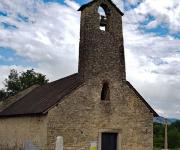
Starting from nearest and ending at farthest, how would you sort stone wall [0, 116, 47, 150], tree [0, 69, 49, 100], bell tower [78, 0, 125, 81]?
stone wall [0, 116, 47, 150], bell tower [78, 0, 125, 81], tree [0, 69, 49, 100]

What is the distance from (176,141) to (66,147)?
33608mm

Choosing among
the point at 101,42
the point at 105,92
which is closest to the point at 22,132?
the point at 105,92

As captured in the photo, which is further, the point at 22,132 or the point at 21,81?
the point at 21,81

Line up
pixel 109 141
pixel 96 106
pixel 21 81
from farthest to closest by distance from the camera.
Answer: pixel 21 81 < pixel 109 141 < pixel 96 106

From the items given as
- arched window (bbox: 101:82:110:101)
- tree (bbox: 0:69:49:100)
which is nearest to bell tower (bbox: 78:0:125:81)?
arched window (bbox: 101:82:110:101)

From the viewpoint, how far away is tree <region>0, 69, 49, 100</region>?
47.1 meters

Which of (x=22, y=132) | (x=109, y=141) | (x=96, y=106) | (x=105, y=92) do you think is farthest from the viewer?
(x=22, y=132)

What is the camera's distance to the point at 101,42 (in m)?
24.3

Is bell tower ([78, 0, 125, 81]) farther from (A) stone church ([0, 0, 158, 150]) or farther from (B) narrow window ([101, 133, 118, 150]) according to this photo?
(B) narrow window ([101, 133, 118, 150])

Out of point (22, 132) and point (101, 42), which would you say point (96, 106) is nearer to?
point (101, 42)

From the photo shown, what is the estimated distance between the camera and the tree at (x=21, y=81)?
154ft

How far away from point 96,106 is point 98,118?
696mm

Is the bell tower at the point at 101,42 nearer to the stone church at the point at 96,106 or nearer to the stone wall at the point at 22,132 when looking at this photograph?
the stone church at the point at 96,106

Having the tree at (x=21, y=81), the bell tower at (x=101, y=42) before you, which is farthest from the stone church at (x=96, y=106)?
the tree at (x=21, y=81)
